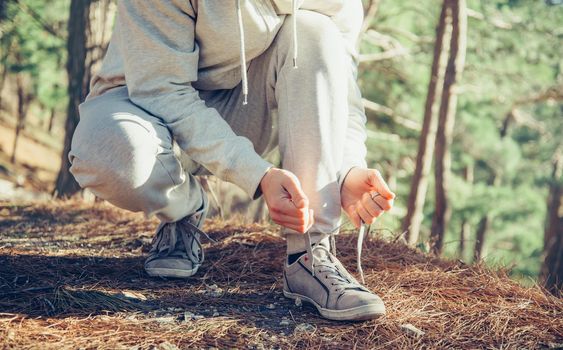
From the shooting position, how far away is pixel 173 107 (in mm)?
1936

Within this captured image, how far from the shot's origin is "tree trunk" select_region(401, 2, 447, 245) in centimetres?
663

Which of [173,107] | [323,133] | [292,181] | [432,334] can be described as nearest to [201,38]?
[173,107]

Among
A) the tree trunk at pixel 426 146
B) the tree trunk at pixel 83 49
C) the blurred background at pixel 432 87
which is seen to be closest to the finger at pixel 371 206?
the blurred background at pixel 432 87

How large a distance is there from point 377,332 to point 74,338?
77 cm

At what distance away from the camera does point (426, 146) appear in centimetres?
684

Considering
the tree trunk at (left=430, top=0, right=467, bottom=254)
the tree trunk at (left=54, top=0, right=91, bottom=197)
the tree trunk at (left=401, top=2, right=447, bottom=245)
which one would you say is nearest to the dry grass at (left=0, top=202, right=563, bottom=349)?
the tree trunk at (left=54, top=0, right=91, bottom=197)

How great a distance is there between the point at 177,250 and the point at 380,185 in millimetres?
771

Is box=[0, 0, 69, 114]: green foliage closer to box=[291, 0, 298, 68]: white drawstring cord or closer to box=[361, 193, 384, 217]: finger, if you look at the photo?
box=[291, 0, 298, 68]: white drawstring cord

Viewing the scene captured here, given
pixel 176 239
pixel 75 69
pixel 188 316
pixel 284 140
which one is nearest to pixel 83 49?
pixel 75 69

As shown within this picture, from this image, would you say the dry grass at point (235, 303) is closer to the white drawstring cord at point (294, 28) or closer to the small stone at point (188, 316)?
the small stone at point (188, 316)

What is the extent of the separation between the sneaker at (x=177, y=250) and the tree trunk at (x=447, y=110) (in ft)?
14.0

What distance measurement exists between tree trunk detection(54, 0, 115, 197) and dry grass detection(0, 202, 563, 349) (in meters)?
1.71

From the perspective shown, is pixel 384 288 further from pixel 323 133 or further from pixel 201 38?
pixel 201 38

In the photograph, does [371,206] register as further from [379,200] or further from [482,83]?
[482,83]
